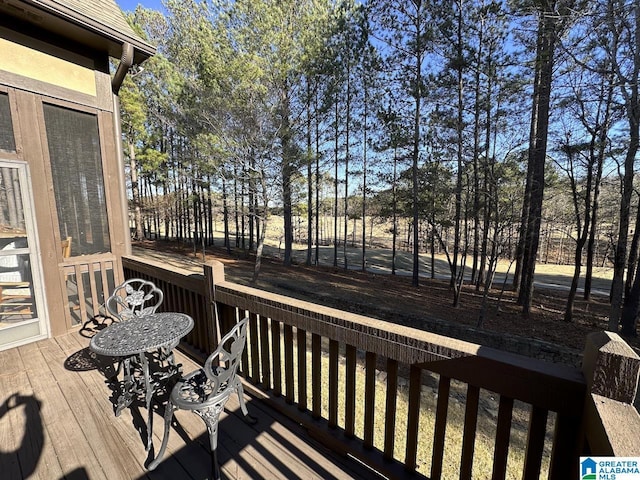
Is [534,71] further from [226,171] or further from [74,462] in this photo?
[74,462]

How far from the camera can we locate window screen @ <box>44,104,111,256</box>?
9.78ft

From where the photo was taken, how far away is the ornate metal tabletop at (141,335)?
5.62 ft

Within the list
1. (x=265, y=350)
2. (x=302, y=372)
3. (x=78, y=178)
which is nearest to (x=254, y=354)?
(x=265, y=350)

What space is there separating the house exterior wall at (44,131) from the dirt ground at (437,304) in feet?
20.7

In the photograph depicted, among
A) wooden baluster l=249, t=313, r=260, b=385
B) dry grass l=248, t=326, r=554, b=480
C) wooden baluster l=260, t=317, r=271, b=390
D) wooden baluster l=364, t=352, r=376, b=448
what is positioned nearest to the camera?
wooden baluster l=364, t=352, r=376, b=448

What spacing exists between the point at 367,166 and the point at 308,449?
1378cm

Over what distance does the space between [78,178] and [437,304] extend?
31.9 feet

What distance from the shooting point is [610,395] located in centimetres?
81

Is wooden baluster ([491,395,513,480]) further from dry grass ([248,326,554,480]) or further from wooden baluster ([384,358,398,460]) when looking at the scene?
dry grass ([248,326,554,480])

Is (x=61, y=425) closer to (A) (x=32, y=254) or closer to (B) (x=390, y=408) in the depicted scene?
(A) (x=32, y=254)

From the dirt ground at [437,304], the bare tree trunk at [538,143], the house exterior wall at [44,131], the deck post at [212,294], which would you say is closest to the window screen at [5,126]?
the house exterior wall at [44,131]

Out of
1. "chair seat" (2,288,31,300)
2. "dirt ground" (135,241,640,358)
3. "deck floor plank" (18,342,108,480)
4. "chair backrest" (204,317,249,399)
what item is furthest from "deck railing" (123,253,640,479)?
"dirt ground" (135,241,640,358)

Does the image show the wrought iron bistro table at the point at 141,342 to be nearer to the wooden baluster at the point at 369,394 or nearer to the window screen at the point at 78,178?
the wooden baluster at the point at 369,394

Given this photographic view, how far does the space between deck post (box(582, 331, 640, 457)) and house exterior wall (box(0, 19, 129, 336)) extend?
13.6 feet
